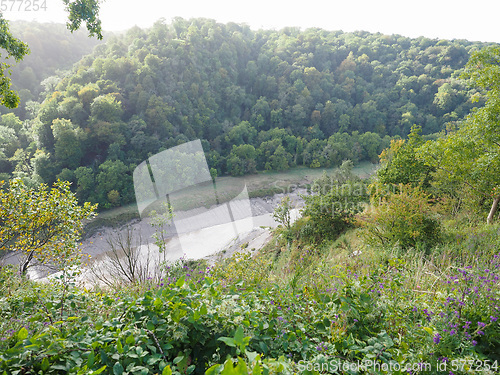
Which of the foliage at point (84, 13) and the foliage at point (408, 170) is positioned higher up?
the foliage at point (84, 13)

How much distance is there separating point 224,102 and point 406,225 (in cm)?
4581

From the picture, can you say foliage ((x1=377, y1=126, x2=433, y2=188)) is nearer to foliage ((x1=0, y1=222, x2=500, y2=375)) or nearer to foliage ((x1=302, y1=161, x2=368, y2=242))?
foliage ((x1=302, y1=161, x2=368, y2=242))

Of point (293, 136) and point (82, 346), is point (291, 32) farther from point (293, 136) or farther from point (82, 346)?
point (82, 346)

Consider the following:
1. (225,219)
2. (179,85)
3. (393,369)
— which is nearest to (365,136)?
(179,85)

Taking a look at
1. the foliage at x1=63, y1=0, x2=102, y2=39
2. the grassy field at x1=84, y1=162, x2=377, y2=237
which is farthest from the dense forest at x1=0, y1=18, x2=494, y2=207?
the foliage at x1=63, y1=0, x2=102, y2=39

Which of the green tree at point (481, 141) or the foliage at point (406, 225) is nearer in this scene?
the green tree at point (481, 141)

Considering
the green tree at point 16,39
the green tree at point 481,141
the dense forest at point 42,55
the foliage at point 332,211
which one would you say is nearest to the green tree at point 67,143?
the dense forest at point 42,55

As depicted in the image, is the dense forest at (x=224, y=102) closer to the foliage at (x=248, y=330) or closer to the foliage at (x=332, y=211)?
the foliage at (x=332, y=211)

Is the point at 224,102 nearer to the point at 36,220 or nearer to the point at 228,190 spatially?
the point at 228,190

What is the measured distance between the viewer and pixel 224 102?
48250 mm

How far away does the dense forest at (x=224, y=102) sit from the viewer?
26.6 meters

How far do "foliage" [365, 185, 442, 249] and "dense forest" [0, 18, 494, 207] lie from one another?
24532 mm

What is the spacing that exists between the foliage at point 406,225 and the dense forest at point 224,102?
24532 millimetres

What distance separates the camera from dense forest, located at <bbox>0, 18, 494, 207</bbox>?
2659 cm
